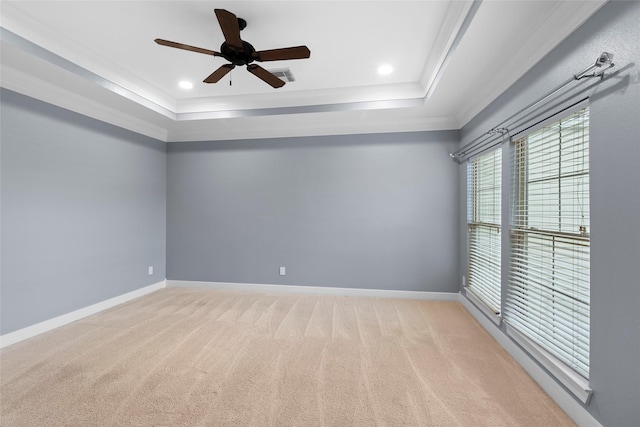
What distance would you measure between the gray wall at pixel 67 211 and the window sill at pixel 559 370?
14.7 ft

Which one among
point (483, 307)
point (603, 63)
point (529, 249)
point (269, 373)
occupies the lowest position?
point (269, 373)

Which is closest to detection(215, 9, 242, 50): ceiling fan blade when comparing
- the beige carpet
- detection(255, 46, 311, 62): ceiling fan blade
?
detection(255, 46, 311, 62): ceiling fan blade

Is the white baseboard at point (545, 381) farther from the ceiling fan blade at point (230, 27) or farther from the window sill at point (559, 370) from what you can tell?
the ceiling fan blade at point (230, 27)

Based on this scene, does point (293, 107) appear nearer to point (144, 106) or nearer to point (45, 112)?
point (144, 106)

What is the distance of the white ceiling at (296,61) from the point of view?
1.96 metres

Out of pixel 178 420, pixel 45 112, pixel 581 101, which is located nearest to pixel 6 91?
pixel 45 112

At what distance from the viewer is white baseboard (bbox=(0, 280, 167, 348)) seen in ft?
8.14

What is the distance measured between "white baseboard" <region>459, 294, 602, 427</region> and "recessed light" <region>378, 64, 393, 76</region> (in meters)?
2.82

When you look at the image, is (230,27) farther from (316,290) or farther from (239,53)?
(316,290)

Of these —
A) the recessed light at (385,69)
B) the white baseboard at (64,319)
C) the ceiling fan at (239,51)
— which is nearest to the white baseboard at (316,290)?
the white baseboard at (64,319)

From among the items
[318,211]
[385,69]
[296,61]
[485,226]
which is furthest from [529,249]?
[296,61]

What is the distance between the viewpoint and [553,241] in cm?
185

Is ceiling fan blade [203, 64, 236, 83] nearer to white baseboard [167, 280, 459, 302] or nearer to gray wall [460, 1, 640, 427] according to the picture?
gray wall [460, 1, 640, 427]

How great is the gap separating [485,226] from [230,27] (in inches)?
120
